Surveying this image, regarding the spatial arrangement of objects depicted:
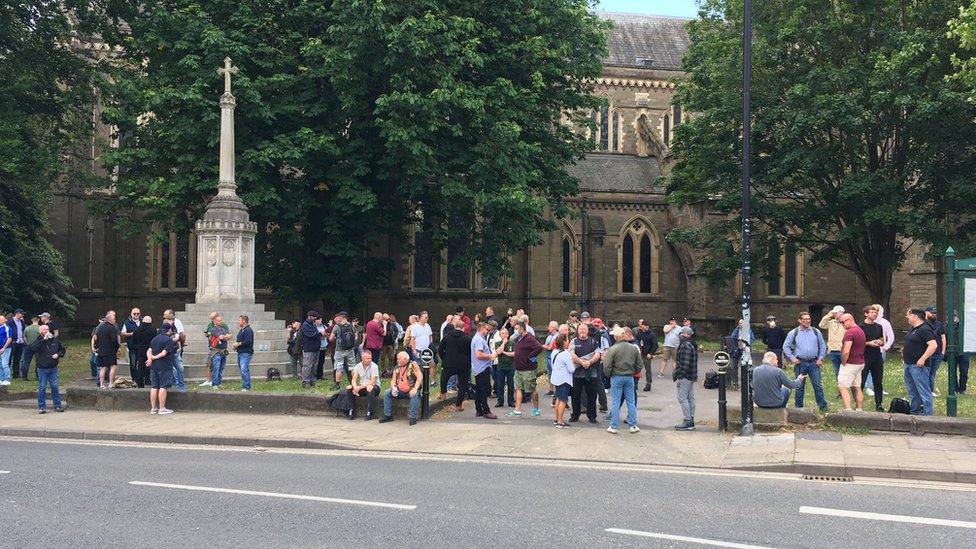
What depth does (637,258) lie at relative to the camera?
143ft

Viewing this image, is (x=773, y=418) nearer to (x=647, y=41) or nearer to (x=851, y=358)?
(x=851, y=358)

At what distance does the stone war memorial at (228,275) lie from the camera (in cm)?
1933

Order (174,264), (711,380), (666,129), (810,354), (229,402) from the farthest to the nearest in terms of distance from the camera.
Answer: (666,129) → (174,264) → (711,380) → (229,402) → (810,354)

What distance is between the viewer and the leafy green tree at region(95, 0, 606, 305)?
73.4 ft

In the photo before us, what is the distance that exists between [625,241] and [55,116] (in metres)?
27.6

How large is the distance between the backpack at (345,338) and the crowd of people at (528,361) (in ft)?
0.08

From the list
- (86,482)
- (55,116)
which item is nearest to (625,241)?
(55,116)

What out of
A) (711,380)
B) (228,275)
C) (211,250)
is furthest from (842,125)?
(211,250)

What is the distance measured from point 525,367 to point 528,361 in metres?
0.16

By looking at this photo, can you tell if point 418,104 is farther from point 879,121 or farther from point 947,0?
point 947,0

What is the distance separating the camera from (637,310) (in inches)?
1700

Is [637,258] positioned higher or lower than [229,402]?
higher

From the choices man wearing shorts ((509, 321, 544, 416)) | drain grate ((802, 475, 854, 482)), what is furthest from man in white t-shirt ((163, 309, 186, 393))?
drain grate ((802, 475, 854, 482))

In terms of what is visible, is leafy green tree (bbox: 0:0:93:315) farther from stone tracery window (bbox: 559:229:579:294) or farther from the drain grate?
stone tracery window (bbox: 559:229:579:294)
